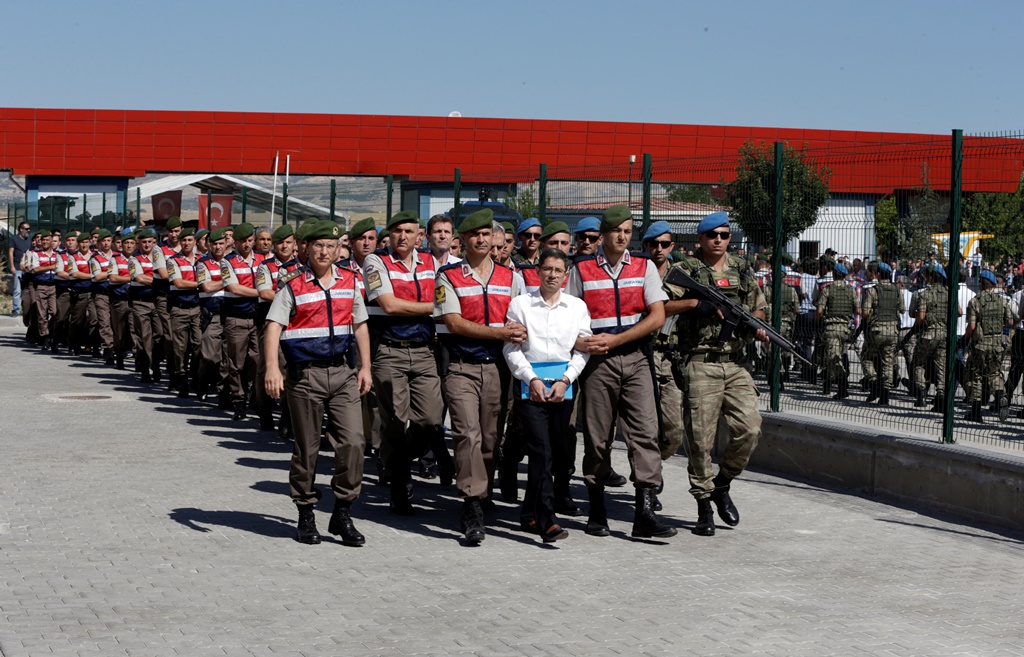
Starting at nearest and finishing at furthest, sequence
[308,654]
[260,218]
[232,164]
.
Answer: [308,654]
[260,218]
[232,164]

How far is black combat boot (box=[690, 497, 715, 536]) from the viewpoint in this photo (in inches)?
339

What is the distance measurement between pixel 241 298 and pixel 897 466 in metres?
7.11

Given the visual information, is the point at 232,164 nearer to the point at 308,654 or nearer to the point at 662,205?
the point at 662,205

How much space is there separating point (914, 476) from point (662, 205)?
14.0 feet

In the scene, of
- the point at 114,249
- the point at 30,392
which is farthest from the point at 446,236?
the point at 114,249

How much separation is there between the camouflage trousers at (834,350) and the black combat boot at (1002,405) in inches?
58.9

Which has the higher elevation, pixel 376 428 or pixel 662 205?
pixel 662 205

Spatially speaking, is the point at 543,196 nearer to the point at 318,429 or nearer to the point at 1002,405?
the point at 1002,405

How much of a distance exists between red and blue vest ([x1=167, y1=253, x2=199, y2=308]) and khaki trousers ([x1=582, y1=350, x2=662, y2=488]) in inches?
341

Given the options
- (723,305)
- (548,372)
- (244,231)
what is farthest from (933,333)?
(244,231)

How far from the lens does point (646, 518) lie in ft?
27.5

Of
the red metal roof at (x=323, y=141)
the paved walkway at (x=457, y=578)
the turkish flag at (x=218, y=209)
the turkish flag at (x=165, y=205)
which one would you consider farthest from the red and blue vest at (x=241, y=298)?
the red metal roof at (x=323, y=141)

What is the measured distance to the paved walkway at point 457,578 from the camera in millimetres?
6023

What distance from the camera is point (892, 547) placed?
8.34 metres
